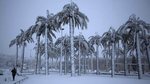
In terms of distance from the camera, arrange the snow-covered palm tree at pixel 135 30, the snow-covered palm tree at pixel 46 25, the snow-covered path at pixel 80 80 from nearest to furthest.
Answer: the snow-covered path at pixel 80 80 → the snow-covered palm tree at pixel 135 30 → the snow-covered palm tree at pixel 46 25

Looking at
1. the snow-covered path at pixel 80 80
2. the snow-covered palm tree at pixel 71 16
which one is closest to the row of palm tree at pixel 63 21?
the snow-covered palm tree at pixel 71 16

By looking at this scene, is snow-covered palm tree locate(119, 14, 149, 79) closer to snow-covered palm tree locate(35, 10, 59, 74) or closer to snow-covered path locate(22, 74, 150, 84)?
snow-covered path locate(22, 74, 150, 84)

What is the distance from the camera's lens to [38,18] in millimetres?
37156

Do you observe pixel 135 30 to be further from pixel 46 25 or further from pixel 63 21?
pixel 46 25

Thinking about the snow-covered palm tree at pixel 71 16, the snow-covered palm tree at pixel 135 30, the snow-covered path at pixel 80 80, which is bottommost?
the snow-covered path at pixel 80 80

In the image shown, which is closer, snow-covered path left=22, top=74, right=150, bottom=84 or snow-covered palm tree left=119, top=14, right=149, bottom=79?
snow-covered path left=22, top=74, right=150, bottom=84

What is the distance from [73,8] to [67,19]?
2.21 m

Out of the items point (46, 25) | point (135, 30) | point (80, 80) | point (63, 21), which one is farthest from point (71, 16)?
point (80, 80)

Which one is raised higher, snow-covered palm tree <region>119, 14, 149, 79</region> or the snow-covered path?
snow-covered palm tree <region>119, 14, 149, 79</region>

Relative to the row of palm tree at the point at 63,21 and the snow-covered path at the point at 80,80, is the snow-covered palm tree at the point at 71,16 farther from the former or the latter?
the snow-covered path at the point at 80,80

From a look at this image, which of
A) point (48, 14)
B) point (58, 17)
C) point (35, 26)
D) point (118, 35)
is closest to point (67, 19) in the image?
point (58, 17)

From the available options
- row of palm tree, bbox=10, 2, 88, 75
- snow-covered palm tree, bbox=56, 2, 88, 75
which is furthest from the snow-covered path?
snow-covered palm tree, bbox=56, 2, 88, 75

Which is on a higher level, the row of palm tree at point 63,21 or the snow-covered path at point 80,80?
the row of palm tree at point 63,21

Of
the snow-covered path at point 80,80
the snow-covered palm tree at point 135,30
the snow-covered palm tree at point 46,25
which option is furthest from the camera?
the snow-covered palm tree at point 46,25
